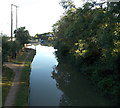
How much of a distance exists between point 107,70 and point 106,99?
2.49 metres

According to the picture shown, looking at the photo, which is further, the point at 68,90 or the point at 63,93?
the point at 68,90

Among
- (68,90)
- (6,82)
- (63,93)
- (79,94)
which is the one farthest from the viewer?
(68,90)

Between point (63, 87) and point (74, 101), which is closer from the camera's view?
point (74, 101)

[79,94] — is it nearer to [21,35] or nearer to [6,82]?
[6,82]

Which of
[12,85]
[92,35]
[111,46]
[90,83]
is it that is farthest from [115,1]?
[12,85]

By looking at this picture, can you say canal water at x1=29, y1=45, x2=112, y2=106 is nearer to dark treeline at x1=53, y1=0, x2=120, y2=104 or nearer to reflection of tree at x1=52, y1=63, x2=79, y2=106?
reflection of tree at x1=52, y1=63, x2=79, y2=106

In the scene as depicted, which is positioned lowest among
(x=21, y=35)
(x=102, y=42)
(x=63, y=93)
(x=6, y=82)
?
(x=63, y=93)

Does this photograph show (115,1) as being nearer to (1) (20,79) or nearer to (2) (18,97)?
(2) (18,97)

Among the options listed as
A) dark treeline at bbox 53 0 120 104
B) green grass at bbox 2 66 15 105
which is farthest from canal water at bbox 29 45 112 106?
green grass at bbox 2 66 15 105

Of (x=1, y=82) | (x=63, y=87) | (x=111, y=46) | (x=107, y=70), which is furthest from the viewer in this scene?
(x=63, y=87)

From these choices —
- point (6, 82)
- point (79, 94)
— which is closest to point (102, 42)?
point (79, 94)

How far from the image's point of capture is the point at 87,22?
22016 millimetres

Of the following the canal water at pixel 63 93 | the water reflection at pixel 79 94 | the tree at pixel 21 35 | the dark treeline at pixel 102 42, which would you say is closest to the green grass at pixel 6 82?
the canal water at pixel 63 93

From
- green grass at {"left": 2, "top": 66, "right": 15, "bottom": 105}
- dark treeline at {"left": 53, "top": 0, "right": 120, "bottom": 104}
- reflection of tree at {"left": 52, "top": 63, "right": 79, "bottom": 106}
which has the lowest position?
reflection of tree at {"left": 52, "top": 63, "right": 79, "bottom": 106}
